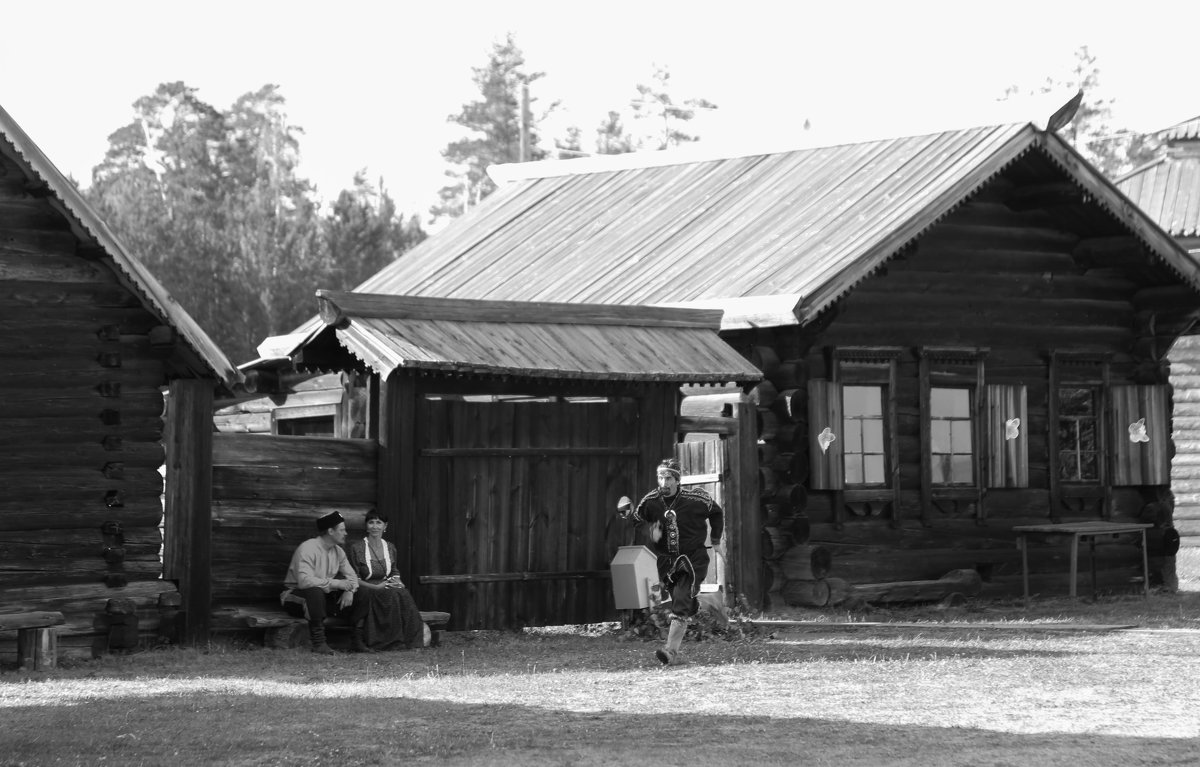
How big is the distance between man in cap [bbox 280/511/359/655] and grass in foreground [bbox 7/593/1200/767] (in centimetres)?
44

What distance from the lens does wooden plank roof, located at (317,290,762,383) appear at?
53.3 ft

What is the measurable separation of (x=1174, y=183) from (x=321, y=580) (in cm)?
2129

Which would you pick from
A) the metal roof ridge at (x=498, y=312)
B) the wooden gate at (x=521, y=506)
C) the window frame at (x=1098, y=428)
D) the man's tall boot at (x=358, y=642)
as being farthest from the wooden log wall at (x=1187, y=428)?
Result: the man's tall boot at (x=358, y=642)

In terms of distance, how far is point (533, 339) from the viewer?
57.0ft

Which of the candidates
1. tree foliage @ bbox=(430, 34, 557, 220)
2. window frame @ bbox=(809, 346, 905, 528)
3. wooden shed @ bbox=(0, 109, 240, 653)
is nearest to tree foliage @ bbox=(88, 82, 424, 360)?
tree foliage @ bbox=(430, 34, 557, 220)

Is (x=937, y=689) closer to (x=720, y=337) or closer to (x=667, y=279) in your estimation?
(x=720, y=337)

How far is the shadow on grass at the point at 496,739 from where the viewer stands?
9.84m

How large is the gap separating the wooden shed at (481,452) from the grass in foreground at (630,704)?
2.17 ft

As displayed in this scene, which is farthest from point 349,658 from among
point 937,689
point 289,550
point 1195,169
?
point 1195,169

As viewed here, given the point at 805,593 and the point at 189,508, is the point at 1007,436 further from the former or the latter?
the point at 189,508

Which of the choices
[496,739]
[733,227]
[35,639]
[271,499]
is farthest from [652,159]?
[496,739]

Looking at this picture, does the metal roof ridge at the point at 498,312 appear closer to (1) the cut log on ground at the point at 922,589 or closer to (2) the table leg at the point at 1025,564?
(1) the cut log on ground at the point at 922,589

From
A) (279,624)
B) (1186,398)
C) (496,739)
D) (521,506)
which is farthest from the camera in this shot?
(1186,398)

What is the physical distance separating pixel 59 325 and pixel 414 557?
3546 mm
